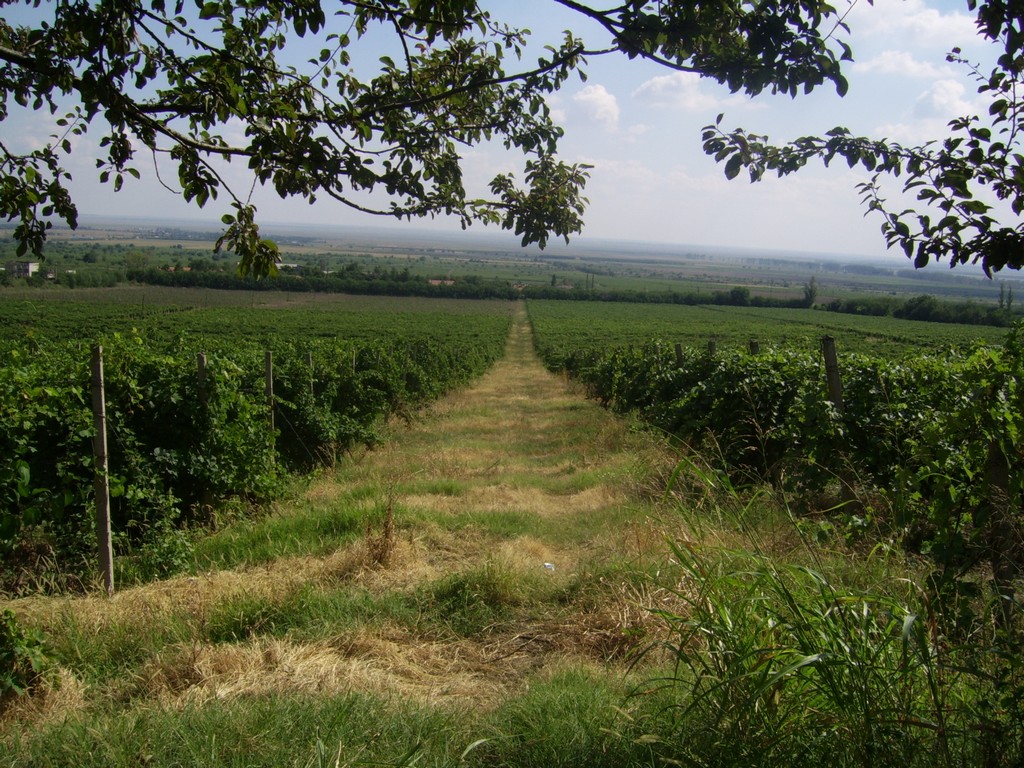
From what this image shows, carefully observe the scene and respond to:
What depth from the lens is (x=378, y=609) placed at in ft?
13.3

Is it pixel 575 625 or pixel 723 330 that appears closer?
pixel 575 625

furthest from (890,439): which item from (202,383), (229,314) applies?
(229,314)

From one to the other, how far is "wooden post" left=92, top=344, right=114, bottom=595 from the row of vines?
169 inches

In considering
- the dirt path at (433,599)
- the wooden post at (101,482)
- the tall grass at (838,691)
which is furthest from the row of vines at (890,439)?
the wooden post at (101,482)

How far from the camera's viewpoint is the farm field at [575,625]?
2.17 meters

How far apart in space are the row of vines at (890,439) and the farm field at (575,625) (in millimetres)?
38

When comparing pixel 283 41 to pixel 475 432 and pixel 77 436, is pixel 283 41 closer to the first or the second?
pixel 77 436

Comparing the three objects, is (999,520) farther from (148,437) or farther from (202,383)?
(148,437)

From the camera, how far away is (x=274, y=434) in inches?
340

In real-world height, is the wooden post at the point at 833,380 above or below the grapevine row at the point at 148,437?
above

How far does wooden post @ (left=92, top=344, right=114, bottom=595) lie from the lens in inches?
203

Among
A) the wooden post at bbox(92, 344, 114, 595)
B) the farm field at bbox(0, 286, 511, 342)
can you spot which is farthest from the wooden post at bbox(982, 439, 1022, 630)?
A: the farm field at bbox(0, 286, 511, 342)

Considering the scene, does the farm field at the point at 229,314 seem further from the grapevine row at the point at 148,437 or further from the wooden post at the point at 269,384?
the wooden post at the point at 269,384

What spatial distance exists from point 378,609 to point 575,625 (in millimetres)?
1155
